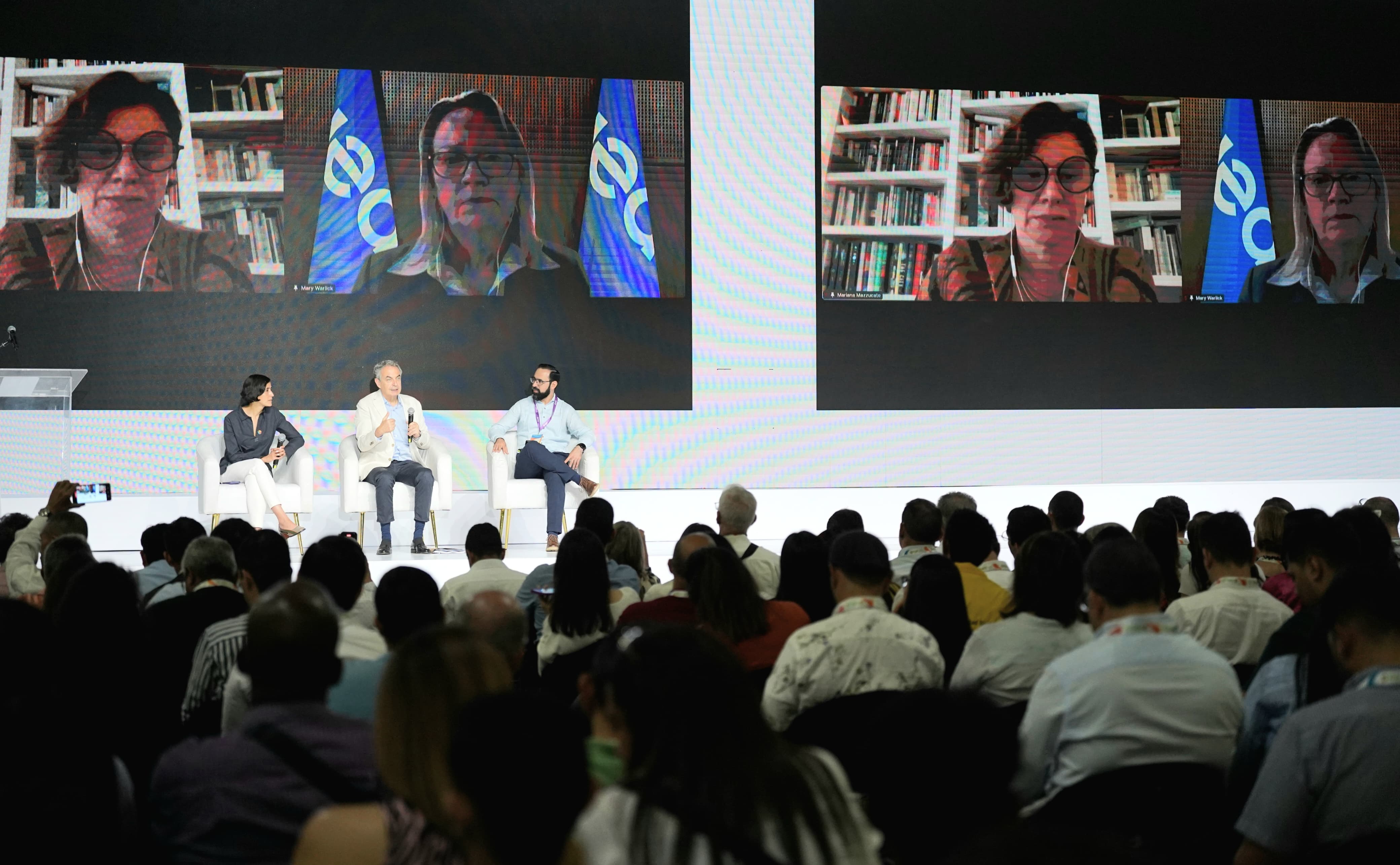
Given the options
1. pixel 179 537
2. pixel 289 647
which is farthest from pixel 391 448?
pixel 289 647

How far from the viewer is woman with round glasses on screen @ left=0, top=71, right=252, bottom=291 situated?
8.32m

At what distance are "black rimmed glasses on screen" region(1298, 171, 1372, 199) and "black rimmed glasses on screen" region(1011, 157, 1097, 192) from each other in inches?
68.6

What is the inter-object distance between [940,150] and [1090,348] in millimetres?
1851

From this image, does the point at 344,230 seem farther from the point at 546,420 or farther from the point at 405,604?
the point at 405,604

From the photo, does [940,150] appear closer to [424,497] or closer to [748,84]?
[748,84]

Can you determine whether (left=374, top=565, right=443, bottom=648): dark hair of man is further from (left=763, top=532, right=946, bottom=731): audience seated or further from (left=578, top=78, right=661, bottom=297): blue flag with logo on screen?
(left=578, top=78, right=661, bottom=297): blue flag with logo on screen

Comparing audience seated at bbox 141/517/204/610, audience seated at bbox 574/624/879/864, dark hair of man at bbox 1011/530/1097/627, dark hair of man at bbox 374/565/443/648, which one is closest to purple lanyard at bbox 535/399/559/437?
audience seated at bbox 141/517/204/610

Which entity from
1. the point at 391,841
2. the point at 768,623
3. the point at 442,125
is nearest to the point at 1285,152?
the point at 442,125

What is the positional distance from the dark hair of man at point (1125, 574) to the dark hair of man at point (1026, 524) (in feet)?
5.58

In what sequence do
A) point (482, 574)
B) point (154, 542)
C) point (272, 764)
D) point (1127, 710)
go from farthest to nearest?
point (154, 542) < point (482, 574) < point (1127, 710) < point (272, 764)

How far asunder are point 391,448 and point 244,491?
0.89 m

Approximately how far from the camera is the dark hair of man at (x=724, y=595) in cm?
299

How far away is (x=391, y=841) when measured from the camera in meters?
1.48

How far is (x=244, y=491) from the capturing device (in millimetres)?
7551
